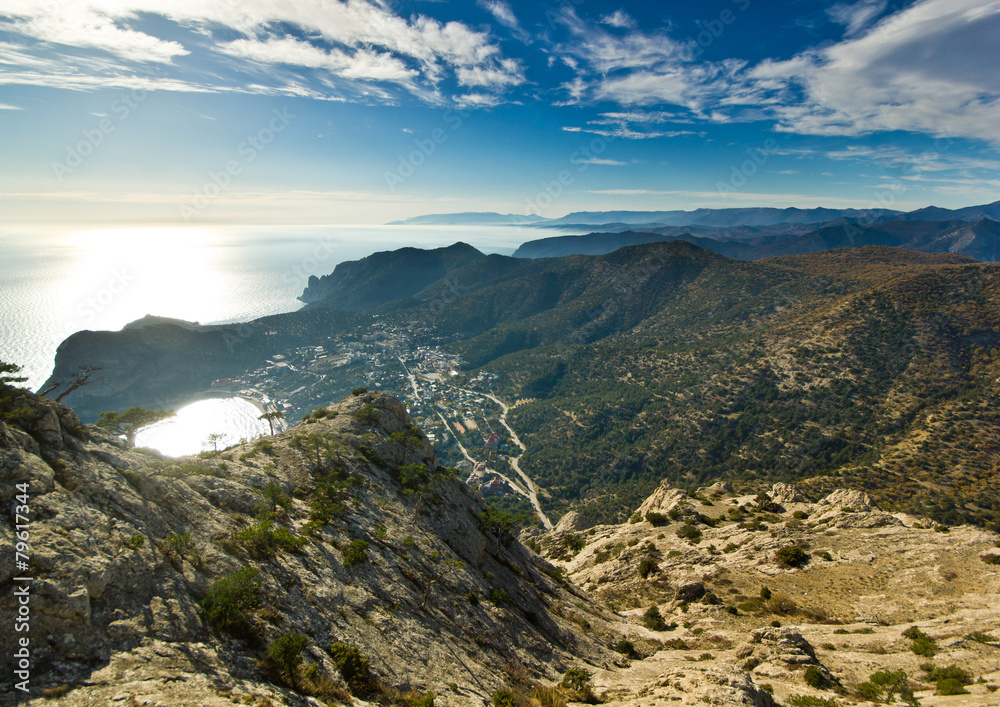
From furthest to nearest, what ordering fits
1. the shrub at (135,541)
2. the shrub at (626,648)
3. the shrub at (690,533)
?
the shrub at (690,533) < the shrub at (626,648) < the shrub at (135,541)

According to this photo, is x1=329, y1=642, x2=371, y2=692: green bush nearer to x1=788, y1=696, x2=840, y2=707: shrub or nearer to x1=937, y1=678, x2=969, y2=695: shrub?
x1=788, y1=696, x2=840, y2=707: shrub

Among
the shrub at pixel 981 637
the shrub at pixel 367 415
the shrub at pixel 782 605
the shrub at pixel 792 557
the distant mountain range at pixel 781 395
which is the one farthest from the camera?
the distant mountain range at pixel 781 395

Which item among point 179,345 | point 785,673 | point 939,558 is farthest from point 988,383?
point 179,345

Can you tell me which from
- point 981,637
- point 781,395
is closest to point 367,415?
point 981,637

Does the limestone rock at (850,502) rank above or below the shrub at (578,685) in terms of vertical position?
below

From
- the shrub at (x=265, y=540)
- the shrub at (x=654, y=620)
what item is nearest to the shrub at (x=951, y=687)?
the shrub at (x=654, y=620)

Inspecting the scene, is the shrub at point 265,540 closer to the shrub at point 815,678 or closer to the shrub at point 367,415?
the shrub at point 367,415
